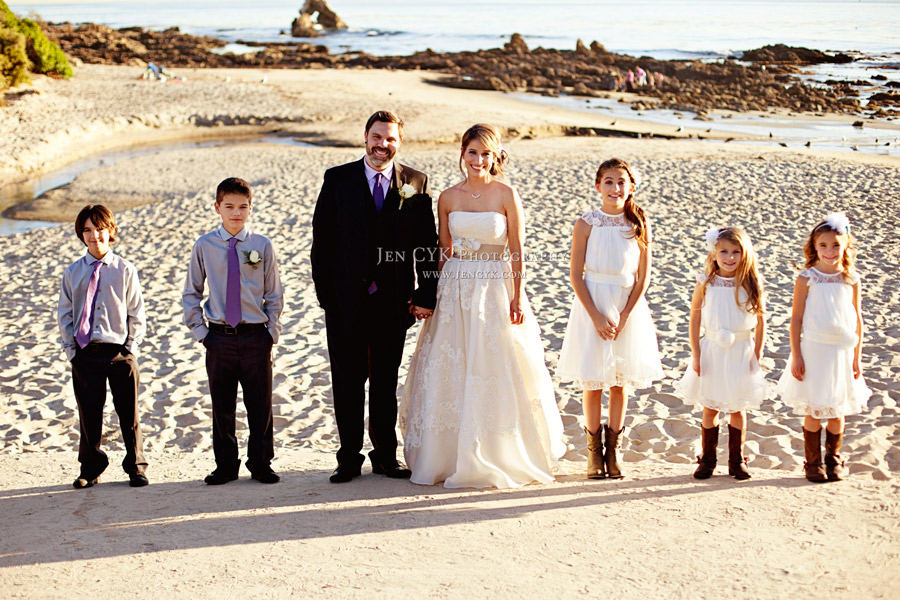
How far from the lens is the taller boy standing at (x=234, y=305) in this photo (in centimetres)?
438

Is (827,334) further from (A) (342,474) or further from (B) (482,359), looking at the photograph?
(A) (342,474)

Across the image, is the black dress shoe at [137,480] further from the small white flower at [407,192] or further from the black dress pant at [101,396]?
the small white flower at [407,192]

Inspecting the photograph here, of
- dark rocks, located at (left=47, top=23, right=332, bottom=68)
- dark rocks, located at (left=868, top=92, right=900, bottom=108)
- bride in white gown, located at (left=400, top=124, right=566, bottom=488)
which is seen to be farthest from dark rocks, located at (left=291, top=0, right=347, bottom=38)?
bride in white gown, located at (left=400, top=124, right=566, bottom=488)

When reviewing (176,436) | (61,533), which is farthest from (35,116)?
(61,533)

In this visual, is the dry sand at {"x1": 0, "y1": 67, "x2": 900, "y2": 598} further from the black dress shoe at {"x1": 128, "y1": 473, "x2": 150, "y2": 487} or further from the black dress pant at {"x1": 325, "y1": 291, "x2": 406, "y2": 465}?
the black dress pant at {"x1": 325, "y1": 291, "x2": 406, "y2": 465}

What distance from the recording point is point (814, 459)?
442cm

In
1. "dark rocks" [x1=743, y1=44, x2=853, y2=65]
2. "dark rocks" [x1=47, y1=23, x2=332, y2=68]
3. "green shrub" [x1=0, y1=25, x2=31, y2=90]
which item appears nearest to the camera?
"green shrub" [x1=0, y1=25, x2=31, y2=90]

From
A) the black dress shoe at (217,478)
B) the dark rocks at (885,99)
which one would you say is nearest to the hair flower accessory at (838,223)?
the black dress shoe at (217,478)

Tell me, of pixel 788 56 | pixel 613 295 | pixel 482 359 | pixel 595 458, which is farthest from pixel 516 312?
pixel 788 56

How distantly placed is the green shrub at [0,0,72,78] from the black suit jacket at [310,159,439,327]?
26.4m

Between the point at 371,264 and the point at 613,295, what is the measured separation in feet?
4.37

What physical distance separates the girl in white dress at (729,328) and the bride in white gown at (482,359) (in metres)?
0.87

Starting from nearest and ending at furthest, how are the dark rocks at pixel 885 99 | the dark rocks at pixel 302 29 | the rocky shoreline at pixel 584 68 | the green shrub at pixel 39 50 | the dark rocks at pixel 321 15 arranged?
the dark rocks at pixel 885 99
the green shrub at pixel 39 50
the rocky shoreline at pixel 584 68
the dark rocks at pixel 302 29
the dark rocks at pixel 321 15

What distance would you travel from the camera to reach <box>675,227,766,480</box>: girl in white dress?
430 centimetres
